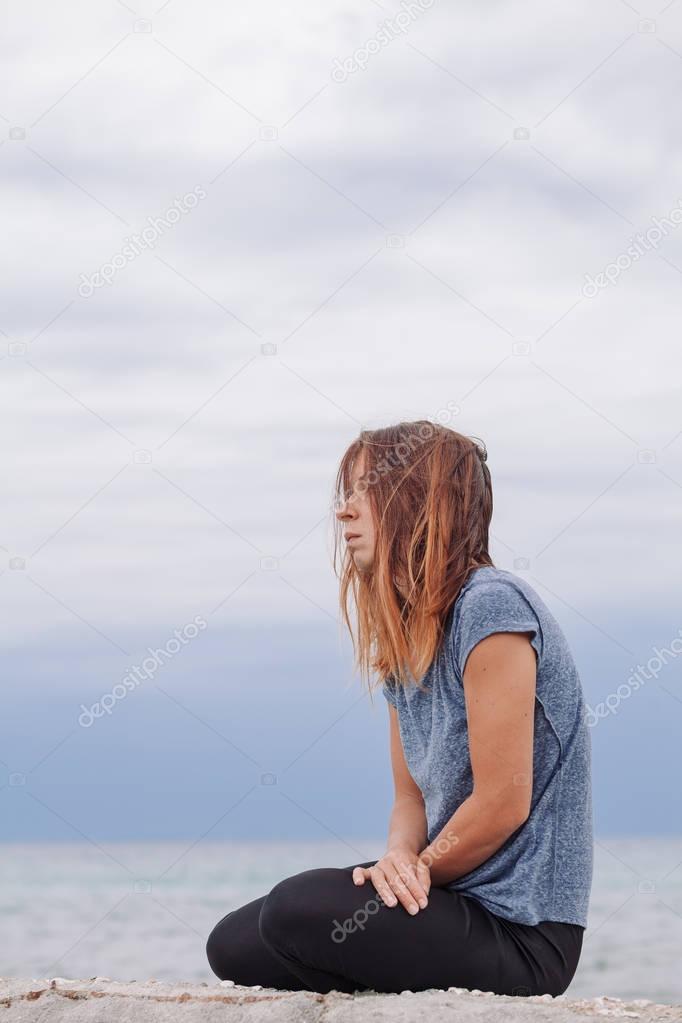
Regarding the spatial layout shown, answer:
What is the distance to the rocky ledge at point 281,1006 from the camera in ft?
7.68

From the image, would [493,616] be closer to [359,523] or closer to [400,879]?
[359,523]

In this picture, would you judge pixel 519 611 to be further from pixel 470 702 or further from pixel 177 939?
pixel 177 939

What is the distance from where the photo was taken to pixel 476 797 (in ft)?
8.11

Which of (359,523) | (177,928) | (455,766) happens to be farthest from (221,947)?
(177,928)

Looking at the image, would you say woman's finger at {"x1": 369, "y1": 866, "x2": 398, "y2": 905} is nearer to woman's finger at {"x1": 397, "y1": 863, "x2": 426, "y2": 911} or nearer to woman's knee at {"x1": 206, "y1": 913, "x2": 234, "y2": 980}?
woman's finger at {"x1": 397, "y1": 863, "x2": 426, "y2": 911}

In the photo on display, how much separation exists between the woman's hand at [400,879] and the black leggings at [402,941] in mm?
19

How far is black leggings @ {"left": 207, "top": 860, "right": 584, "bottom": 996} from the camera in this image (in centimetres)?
249

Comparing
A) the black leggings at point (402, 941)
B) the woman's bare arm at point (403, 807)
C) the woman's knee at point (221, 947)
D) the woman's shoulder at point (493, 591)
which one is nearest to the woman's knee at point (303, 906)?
the black leggings at point (402, 941)

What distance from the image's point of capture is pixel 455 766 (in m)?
2.62

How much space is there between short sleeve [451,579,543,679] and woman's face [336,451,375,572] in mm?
327

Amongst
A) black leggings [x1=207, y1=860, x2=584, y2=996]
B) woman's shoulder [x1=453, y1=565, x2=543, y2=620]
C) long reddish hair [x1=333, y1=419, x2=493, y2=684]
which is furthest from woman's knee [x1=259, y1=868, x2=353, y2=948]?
woman's shoulder [x1=453, y1=565, x2=543, y2=620]

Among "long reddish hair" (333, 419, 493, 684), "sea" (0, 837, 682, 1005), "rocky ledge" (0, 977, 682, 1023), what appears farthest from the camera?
"sea" (0, 837, 682, 1005)

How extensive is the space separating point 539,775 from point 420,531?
0.67 metres

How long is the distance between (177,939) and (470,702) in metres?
12.1
